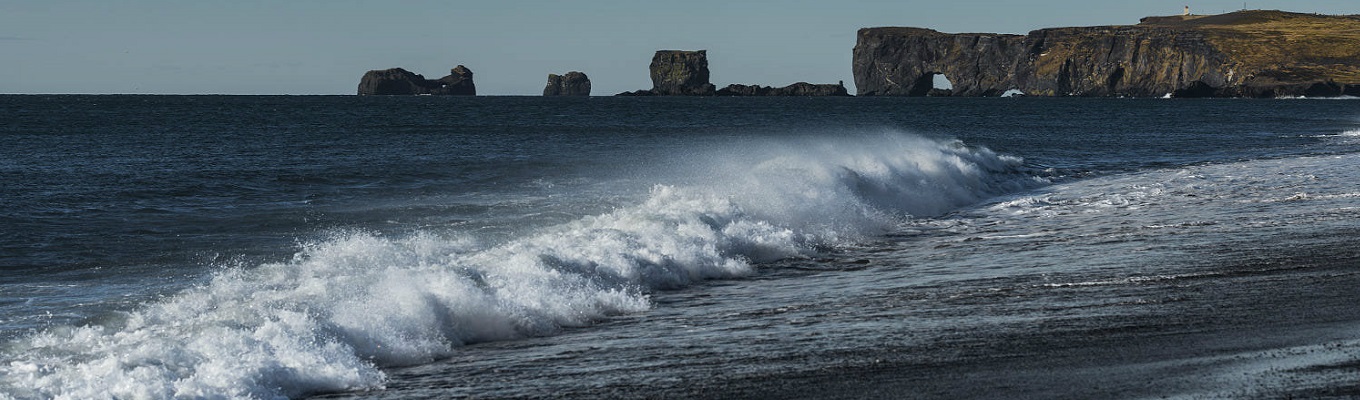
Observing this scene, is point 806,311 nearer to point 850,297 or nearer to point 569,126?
point 850,297

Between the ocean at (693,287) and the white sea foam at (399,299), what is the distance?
0.12 feet

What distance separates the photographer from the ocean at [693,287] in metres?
8.82

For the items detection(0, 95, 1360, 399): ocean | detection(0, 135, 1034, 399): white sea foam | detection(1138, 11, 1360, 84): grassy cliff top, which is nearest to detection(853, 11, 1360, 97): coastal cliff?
detection(1138, 11, 1360, 84): grassy cliff top

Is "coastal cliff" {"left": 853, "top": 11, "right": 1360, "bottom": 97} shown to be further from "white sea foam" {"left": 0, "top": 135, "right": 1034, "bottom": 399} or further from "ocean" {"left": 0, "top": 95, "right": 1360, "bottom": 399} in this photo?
"white sea foam" {"left": 0, "top": 135, "right": 1034, "bottom": 399}

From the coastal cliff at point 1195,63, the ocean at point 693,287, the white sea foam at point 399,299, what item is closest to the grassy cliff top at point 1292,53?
the coastal cliff at point 1195,63

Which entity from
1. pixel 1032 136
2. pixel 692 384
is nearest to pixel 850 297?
pixel 692 384

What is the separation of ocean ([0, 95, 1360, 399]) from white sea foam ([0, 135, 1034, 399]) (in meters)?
0.04

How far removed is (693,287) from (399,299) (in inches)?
149

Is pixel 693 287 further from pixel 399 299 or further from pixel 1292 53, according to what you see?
pixel 1292 53

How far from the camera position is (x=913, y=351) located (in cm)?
953

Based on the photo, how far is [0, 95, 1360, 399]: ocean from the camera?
882 centimetres

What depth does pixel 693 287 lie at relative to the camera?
14039mm

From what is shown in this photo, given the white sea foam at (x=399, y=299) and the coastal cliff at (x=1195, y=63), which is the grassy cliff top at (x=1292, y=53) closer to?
the coastal cliff at (x=1195, y=63)

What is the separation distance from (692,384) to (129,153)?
37253 mm
